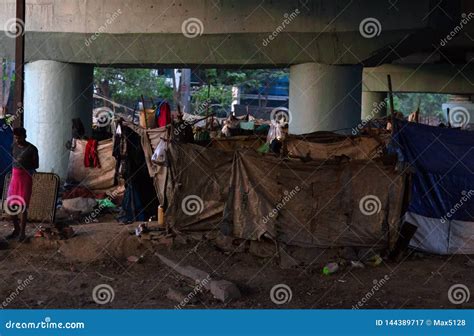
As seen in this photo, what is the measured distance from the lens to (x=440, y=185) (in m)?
11.1

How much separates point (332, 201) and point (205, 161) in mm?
2201

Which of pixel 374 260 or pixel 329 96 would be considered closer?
pixel 374 260

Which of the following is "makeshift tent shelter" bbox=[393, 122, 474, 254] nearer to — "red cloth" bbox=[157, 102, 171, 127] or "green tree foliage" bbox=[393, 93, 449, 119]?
"red cloth" bbox=[157, 102, 171, 127]

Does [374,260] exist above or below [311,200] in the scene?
below

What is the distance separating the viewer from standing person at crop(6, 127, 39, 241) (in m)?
10.8

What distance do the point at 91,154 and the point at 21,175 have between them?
5018 millimetres

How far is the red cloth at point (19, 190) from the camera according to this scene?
1080 cm

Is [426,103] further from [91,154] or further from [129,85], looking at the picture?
[91,154]

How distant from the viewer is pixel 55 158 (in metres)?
15.5

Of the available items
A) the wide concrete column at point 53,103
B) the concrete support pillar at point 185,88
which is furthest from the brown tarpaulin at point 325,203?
the concrete support pillar at point 185,88

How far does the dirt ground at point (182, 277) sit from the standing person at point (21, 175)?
547 millimetres

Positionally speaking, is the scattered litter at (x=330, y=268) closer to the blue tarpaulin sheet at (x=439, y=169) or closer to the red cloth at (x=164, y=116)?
the blue tarpaulin sheet at (x=439, y=169)

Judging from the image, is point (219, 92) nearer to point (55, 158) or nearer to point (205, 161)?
point (55, 158)

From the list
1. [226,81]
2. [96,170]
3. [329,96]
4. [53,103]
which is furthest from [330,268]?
[226,81]
